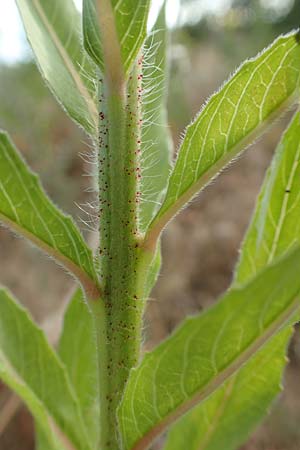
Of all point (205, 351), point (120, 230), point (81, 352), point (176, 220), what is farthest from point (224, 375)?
point (176, 220)

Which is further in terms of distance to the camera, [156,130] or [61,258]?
[156,130]

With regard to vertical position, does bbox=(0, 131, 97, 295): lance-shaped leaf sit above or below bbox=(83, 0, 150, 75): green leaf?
below

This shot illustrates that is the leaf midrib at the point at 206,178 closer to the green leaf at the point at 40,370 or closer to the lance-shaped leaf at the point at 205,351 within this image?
the lance-shaped leaf at the point at 205,351

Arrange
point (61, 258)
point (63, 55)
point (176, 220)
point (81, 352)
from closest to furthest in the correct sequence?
1. point (61, 258)
2. point (63, 55)
3. point (81, 352)
4. point (176, 220)

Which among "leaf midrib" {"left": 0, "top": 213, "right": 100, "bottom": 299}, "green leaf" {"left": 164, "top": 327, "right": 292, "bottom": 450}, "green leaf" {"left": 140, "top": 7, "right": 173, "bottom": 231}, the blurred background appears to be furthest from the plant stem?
the blurred background

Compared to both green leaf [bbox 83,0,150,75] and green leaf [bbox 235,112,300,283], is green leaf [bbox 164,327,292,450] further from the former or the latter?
green leaf [bbox 83,0,150,75]

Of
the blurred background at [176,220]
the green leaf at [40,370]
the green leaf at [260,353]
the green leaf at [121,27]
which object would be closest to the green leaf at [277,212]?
the green leaf at [260,353]

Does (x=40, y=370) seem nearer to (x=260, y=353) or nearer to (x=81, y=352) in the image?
(x=81, y=352)

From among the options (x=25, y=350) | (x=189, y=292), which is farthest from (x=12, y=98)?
(x=25, y=350)

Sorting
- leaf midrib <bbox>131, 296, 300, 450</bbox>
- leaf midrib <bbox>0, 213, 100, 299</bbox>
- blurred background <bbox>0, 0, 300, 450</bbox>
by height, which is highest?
leaf midrib <bbox>0, 213, 100, 299</bbox>
